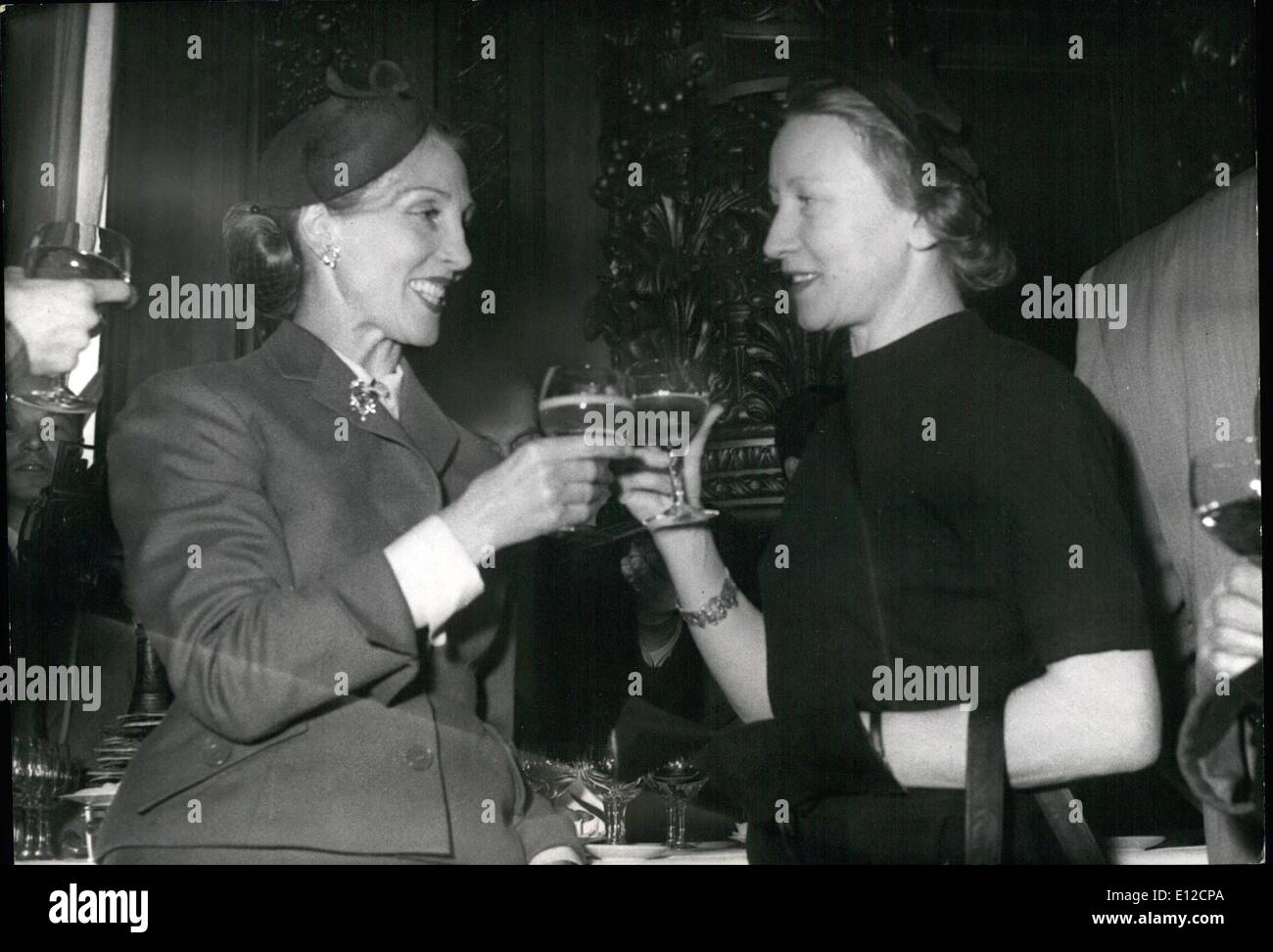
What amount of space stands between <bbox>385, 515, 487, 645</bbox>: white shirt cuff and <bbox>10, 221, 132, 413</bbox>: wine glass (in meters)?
0.68

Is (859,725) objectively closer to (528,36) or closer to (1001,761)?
(1001,761)

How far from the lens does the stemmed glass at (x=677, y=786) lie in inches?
104

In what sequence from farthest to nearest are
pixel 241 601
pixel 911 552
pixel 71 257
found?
1. pixel 71 257
2. pixel 911 552
3. pixel 241 601

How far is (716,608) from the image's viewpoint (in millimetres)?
2643

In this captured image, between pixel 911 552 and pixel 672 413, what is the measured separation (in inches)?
17.8

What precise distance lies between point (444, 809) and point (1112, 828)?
42.3 inches

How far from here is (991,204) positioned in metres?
2.67

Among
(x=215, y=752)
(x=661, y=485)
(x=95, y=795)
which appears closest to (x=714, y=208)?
(x=661, y=485)

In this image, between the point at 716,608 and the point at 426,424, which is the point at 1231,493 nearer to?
the point at 716,608

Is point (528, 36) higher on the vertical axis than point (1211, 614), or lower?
higher

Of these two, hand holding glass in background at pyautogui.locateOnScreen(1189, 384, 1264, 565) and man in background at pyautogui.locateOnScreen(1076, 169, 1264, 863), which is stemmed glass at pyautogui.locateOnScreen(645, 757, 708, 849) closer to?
man in background at pyautogui.locateOnScreen(1076, 169, 1264, 863)

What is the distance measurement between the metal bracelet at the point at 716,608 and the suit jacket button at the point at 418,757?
0.47 meters

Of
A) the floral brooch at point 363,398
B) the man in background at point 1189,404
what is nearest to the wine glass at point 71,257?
the floral brooch at point 363,398
